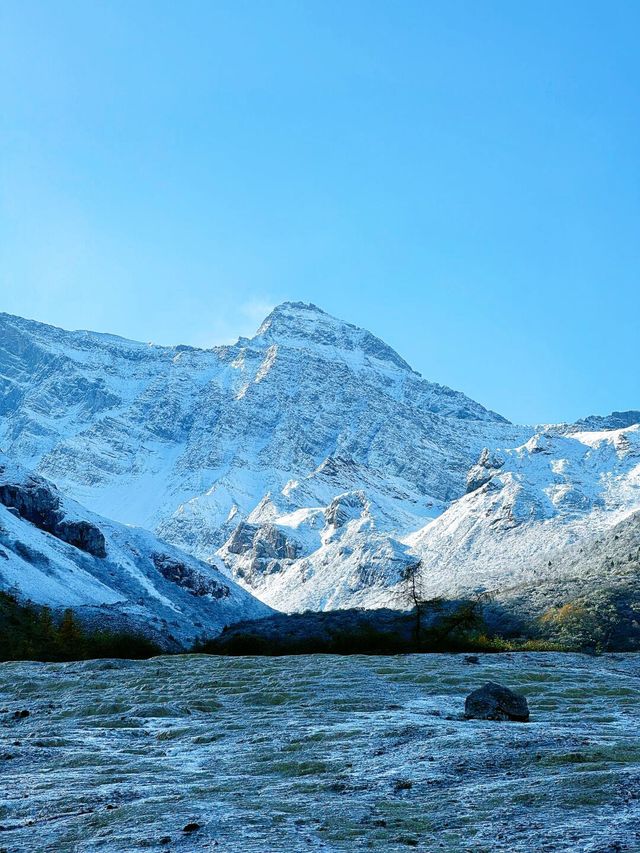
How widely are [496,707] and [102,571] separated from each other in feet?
398

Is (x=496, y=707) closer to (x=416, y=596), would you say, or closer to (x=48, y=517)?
(x=416, y=596)

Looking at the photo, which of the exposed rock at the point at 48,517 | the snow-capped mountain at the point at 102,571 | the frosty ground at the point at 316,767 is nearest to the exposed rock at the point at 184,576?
the snow-capped mountain at the point at 102,571

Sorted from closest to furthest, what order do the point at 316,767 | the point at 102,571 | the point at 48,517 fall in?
the point at 316,767 → the point at 102,571 → the point at 48,517

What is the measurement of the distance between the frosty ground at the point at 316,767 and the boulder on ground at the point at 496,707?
1.50 ft

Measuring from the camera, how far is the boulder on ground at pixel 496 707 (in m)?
20.0

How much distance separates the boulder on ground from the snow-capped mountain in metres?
71.8

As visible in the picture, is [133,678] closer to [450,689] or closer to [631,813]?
[450,689]

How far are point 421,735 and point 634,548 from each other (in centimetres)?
9115

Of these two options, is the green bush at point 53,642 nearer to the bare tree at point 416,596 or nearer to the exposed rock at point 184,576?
the bare tree at point 416,596

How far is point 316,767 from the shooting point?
583 inches

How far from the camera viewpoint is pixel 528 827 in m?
10.2

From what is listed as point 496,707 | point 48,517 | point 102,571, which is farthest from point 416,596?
point 48,517

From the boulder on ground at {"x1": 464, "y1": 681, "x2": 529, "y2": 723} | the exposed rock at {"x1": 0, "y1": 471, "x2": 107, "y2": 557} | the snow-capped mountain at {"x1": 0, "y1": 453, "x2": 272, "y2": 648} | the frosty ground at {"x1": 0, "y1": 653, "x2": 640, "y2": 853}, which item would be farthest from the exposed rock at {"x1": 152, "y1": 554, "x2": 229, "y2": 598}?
the boulder on ground at {"x1": 464, "y1": 681, "x2": 529, "y2": 723}

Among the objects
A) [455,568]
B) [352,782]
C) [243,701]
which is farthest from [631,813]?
[455,568]
